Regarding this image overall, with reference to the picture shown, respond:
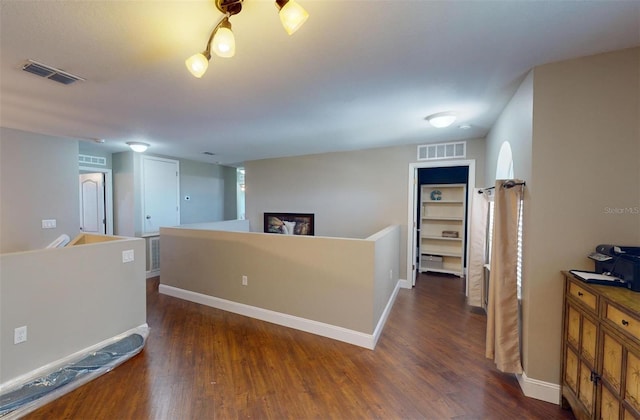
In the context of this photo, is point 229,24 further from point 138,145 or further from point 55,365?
point 138,145

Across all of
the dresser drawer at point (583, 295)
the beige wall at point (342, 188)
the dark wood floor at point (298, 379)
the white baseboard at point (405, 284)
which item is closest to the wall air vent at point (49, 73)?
the dark wood floor at point (298, 379)

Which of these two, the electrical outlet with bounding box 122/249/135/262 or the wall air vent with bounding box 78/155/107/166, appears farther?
the wall air vent with bounding box 78/155/107/166

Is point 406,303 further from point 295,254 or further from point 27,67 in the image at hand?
point 27,67

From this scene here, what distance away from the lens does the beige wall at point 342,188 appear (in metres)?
4.57

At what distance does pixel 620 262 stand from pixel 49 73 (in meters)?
4.09

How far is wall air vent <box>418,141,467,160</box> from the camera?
164 inches

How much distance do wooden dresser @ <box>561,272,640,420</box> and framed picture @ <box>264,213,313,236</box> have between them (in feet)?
13.4

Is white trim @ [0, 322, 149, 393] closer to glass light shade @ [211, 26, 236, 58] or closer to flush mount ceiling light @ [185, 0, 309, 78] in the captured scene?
flush mount ceiling light @ [185, 0, 309, 78]

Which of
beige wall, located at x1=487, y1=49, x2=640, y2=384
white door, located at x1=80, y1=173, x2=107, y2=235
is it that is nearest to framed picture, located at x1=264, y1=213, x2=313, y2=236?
white door, located at x1=80, y1=173, x2=107, y2=235

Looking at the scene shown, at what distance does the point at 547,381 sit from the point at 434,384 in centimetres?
80

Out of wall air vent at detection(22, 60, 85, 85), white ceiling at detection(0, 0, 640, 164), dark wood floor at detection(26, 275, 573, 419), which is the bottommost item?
dark wood floor at detection(26, 275, 573, 419)

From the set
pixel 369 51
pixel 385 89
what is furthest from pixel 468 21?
pixel 385 89

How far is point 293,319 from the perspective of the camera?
3080 millimetres

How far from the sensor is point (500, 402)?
195 cm
